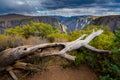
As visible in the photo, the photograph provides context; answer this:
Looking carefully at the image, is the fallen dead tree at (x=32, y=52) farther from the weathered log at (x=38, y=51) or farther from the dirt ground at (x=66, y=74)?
the dirt ground at (x=66, y=74)

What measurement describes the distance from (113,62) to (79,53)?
205cm

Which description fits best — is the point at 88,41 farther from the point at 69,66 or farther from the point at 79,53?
the point at 69,66

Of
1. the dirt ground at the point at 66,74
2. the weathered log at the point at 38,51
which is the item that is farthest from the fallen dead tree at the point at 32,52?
the dirt ground at the point at 66,74

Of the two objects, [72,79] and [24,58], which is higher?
[24,58]

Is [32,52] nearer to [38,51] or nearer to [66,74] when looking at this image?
[38,51]

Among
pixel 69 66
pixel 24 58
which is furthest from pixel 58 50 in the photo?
pixel 24 58

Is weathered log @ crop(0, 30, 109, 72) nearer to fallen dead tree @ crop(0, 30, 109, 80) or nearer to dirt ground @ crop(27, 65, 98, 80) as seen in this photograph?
fallen dead tree @ crop(0, 30, 109, 80)

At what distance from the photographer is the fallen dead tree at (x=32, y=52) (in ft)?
45.9

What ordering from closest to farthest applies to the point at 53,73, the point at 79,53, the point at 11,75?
the point at 11,75, the point at 53,73, the point at 79,53

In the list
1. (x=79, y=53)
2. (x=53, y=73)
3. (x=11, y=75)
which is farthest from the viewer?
(x=79, y=53)

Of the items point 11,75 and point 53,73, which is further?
point 53,73

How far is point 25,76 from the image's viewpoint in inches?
570

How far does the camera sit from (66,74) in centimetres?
1510

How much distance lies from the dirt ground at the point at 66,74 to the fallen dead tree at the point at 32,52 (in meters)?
0.81
